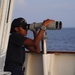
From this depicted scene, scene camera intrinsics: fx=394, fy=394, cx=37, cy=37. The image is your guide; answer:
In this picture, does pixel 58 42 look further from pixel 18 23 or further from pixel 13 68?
pixel 13 68

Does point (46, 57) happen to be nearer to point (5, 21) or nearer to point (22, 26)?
point (22, 26)

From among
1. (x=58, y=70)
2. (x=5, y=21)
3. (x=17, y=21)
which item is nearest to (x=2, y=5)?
(x=5, y=21)

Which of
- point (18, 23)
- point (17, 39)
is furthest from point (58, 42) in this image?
point (17, 39)

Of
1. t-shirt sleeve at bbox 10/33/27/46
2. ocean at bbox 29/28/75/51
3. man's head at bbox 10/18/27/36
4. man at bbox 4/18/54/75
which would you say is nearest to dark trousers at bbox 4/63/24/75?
man at bbox 4/18/54/75

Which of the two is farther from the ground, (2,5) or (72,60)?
(2,5)

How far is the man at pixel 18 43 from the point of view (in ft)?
15.7

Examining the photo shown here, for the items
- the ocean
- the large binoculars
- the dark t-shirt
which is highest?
the ocean

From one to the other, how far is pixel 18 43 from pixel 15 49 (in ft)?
0.33

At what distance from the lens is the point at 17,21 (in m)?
4.94

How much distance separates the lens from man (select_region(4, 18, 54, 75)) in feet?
15.7

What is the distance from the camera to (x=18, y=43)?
15.8ft

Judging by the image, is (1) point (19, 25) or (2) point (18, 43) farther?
(1) point (19, 25)

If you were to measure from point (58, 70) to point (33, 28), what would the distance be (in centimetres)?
87

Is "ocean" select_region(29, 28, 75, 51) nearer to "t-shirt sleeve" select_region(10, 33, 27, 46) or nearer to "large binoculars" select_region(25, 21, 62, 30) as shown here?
"large binoculars" select_region(25, 21, 62, 30)
